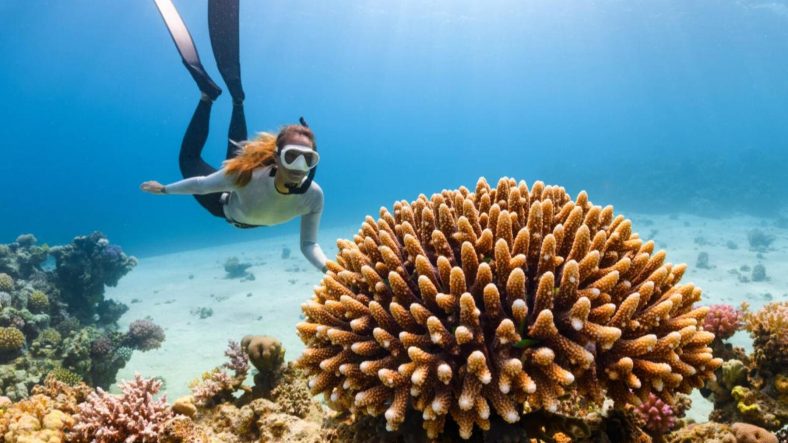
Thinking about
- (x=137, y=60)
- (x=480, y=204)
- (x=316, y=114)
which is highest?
(x=316, y=114)

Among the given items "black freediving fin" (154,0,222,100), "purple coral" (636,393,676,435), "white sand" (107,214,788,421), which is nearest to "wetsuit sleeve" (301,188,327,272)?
"purple coral" (636,393,676,435)

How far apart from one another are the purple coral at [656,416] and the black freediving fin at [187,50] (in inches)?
355

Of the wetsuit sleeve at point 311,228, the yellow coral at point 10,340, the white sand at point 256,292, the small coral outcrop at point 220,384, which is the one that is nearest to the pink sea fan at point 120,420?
the small coral outcrop at point 220,384

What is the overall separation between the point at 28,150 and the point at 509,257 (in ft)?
598

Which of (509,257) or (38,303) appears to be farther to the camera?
(38,303)

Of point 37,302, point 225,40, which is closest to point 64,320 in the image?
point 37,302

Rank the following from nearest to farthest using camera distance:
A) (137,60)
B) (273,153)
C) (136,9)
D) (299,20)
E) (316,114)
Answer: (273,153)
(136,9)
(299,20)
(137,60)
(316,114)

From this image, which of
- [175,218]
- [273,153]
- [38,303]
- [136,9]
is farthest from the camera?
[175,218]

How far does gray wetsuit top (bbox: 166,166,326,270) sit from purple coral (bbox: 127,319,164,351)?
27.8 ft

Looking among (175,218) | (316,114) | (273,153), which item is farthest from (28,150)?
(273,153)

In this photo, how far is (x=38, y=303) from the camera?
39.0 feet

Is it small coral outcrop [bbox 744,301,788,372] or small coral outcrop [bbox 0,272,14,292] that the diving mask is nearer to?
small coral outcrop [bbox 744,301,788,372]

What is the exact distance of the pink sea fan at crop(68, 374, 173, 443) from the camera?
3.20 metres

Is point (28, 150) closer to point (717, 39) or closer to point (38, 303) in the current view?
point (38, 303)
